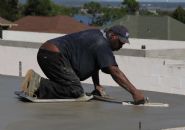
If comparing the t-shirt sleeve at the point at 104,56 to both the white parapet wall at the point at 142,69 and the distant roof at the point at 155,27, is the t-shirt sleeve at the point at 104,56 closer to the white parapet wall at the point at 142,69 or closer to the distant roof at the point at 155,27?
the white parapet wall at the point at 142,69

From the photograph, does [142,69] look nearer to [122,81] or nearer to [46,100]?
[122,81]

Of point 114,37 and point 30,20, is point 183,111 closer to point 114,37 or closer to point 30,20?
point 114,37

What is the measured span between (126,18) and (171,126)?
3650 centimetres

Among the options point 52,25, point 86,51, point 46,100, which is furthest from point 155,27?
point 46,100

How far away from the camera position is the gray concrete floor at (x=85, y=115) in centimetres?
612

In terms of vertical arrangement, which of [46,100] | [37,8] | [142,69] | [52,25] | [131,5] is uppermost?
[46,100]

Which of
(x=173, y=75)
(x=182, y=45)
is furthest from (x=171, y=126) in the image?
(x=182, y=45)

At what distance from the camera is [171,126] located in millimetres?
6188

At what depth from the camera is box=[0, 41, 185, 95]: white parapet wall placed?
13.0 meters

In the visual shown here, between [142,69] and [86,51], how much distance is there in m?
6.71

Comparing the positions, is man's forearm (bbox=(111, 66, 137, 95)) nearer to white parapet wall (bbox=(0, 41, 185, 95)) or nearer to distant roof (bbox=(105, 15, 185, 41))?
white parapet wall (bbox=(0, 41, 185, 95))

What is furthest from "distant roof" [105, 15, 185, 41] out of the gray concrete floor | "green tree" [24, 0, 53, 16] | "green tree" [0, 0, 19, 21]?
"green tree" [0, 0, 19, 21]

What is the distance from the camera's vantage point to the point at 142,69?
14320 millimetres

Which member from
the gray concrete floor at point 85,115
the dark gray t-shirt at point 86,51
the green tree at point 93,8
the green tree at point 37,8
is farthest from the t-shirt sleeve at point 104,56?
the green tree at point 93,8
